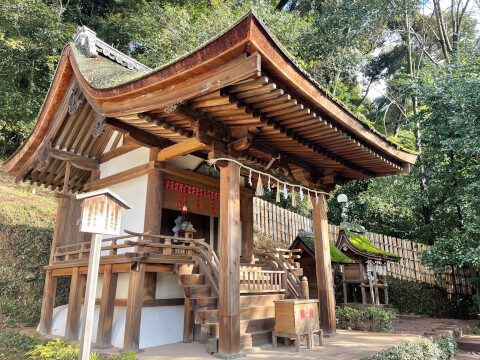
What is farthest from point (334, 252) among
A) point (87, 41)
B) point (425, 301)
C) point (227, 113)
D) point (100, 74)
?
point (87, 41)

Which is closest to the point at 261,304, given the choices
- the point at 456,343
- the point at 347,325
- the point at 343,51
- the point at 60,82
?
the point at 347,325

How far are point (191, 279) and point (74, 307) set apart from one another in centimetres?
313

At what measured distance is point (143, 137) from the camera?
6742 millimetres

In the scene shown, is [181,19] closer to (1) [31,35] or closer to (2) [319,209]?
(1) [31,35]

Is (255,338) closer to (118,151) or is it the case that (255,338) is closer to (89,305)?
(89,305)

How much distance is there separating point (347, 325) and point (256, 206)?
7395 mm

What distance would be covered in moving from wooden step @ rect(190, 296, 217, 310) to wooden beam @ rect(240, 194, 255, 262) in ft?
10.3

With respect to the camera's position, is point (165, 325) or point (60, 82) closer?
point (165, 325)

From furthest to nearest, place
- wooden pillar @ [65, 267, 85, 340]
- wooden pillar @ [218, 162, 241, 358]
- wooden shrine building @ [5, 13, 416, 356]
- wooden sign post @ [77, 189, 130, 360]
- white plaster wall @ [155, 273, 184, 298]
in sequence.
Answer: wooden pillar @ [65, 267, 85, 340]
white plaster wall @ [155, 273, 184, 298]
wooden pillar @ [218, 162, 241, 358]
wooden shrine building @ [5, 13, 416, 356]
wooden sign post @ [77, 189, 130, 360]

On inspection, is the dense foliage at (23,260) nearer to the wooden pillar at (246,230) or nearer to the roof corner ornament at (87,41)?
the wooden pillar at (246,230)

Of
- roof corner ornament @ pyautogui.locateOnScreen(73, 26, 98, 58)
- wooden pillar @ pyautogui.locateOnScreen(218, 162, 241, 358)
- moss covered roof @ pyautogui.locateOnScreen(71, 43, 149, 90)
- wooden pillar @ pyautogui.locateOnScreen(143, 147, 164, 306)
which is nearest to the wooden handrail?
wooden pillar @ pyautogui.locateOnScreen(218, 162, 241, 358)

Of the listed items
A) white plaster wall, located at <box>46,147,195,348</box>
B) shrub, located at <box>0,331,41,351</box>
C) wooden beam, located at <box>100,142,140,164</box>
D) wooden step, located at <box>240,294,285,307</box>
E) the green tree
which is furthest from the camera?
the green tree

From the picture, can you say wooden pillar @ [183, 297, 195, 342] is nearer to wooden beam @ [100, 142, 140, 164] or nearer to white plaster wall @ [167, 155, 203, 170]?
white plaster wall @ [167, 155, 203, 170]

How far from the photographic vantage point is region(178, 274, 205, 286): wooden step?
583cm
